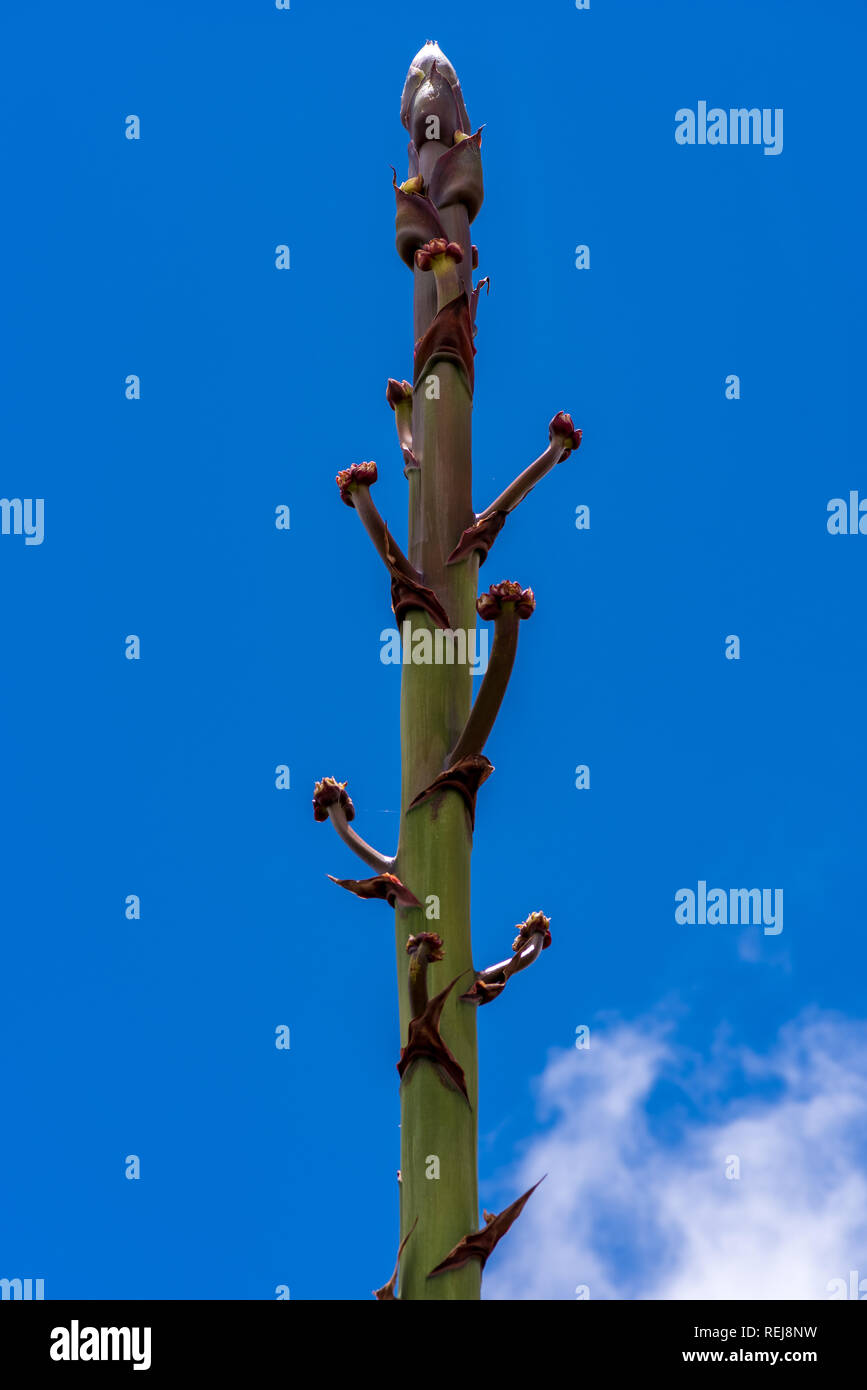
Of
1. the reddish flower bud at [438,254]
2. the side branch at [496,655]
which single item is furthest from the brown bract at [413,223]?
the side branch at [496,655]

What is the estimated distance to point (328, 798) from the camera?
600cm

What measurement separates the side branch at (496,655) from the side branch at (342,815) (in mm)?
491

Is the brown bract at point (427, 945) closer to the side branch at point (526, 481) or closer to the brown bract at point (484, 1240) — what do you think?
the brown bract at point (484, 1240)

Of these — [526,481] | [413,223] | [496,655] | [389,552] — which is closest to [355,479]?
[389,552]

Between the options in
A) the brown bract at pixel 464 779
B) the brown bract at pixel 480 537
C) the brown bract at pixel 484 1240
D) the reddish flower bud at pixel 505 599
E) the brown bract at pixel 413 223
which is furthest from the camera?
the brown bract at pixel 413 223

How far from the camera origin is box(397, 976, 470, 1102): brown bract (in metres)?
5.34

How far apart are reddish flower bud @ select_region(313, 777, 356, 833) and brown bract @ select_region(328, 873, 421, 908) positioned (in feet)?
1.11

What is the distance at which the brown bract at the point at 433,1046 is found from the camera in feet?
17.5

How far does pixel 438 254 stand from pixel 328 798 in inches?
101

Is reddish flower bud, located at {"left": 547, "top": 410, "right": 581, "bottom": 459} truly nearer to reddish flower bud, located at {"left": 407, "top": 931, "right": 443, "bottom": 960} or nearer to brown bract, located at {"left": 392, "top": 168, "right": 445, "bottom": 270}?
brown bract, located at {"left": 392, "top": 168, "right": 445, "bottom": 270}

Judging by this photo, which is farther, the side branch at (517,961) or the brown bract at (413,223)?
the brown bract at (413,223)

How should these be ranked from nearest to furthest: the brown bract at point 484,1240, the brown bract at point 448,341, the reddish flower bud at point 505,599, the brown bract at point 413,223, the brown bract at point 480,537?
the brown bract at point 484,1240, the reddish flower bud at point 505,599, the brown bract at point 480,537, the brown bract at point 448,341, the brown bract at point 413,223

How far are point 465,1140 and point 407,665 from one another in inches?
→ 76.0
